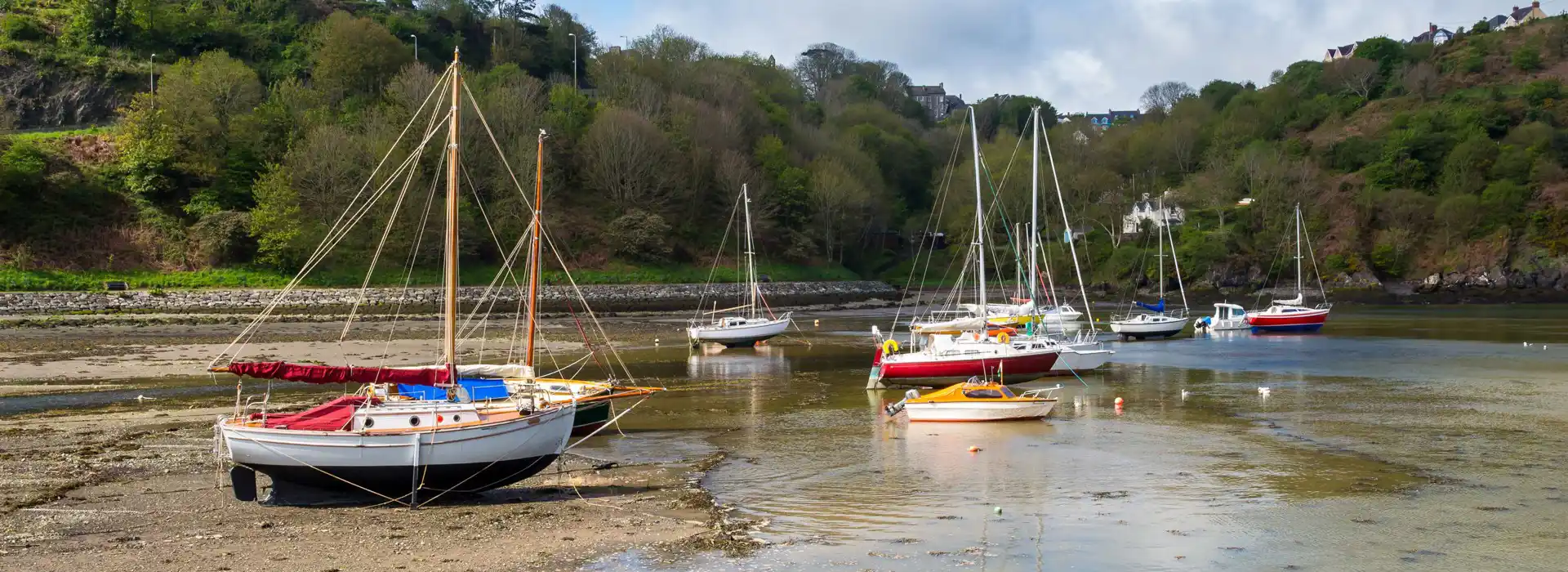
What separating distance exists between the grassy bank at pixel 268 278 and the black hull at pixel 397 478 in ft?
185

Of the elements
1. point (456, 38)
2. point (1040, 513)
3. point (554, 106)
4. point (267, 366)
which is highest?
point (456, 38)

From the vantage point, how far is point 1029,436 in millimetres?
24953

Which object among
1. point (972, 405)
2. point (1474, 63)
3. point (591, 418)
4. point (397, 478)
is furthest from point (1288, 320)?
point (1474, 63)

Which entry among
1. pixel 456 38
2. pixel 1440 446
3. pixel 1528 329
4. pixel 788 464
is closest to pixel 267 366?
pixel 788 464

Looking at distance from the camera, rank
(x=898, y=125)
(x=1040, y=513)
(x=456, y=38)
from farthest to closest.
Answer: (x=898, y=125) < (x=456, y=38) < (x=1040, y=513)

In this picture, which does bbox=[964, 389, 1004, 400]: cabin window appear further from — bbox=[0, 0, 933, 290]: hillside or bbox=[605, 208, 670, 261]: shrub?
bbox=[605, 208, 670, 261]: shrub

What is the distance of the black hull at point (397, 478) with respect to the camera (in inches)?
682

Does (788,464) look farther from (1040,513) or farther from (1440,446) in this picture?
(1440,446)

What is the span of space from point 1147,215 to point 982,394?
301 feet

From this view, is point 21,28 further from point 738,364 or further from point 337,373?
point 337,373

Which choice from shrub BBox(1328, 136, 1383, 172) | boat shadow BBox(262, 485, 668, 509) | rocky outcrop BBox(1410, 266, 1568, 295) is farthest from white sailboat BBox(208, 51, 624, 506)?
shrub BBox(1328, 136, 1383, 172)

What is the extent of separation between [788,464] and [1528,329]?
50.3 meters

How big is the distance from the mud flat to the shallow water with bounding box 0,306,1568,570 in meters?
1.09

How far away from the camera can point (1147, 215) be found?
112500 mm
